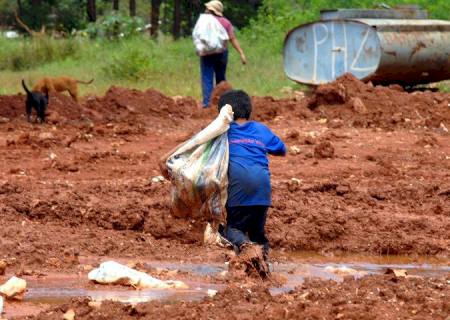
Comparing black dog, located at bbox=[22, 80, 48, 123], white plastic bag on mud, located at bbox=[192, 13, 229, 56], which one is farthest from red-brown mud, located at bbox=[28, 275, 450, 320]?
white plastic bag on mud, located at bbox=[192, 13, 229, 56]

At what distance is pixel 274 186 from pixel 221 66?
7605 millimetres

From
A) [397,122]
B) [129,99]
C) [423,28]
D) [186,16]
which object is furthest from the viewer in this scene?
[186,16]

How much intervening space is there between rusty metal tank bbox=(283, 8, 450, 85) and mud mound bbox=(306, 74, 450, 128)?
2.70 meters

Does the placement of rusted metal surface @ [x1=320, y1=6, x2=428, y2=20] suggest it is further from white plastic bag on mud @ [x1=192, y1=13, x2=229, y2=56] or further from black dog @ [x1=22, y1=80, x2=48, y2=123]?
black dog @ [x1=22, y1=80, x2=48, y2=123]

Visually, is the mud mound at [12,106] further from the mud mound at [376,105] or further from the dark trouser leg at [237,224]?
the dark trouser leg at [237,224]

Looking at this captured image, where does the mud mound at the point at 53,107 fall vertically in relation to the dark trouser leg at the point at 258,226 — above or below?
below

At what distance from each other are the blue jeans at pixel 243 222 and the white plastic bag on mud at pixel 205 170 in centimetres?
11

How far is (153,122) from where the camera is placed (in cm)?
1598

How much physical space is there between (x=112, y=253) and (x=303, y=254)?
1.65 meters

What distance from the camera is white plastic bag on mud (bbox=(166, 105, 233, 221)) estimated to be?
753 cm

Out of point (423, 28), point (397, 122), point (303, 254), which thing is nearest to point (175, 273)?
point (303, 254)

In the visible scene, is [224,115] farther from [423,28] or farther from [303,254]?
[423,28]

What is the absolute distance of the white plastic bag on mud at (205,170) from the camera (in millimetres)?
7531

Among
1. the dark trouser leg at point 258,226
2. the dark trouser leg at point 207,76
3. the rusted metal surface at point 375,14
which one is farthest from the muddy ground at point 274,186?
the rusted metal surface at point 375,14
